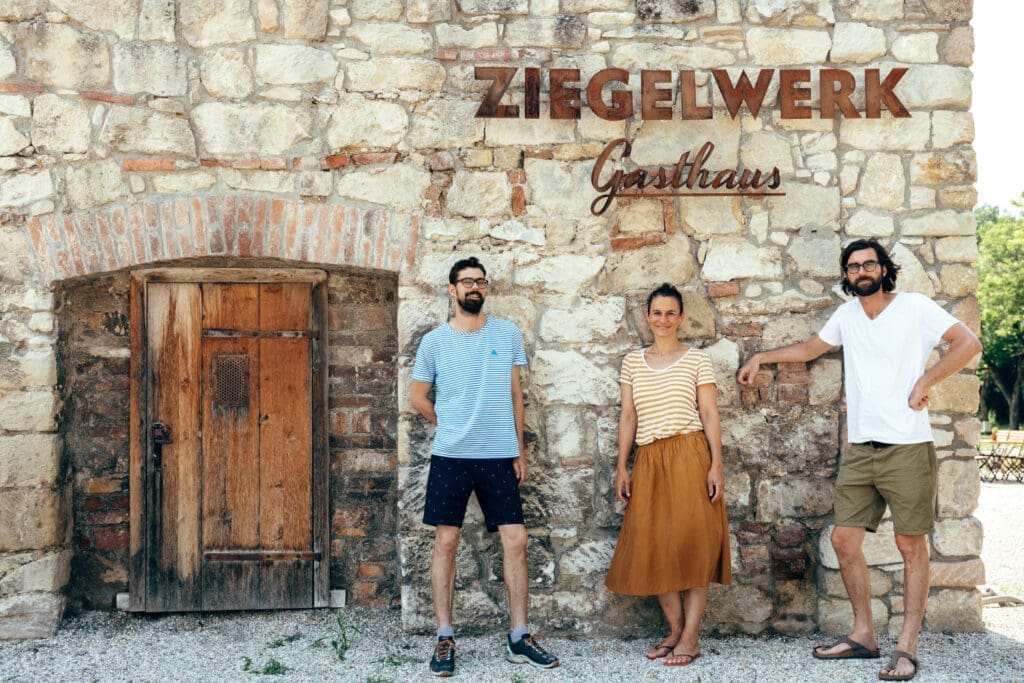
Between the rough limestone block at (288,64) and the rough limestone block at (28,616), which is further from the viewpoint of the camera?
the rough limestone block at (288,64)

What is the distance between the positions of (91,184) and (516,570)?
2804 mm

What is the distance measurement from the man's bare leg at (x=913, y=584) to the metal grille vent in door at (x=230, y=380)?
3.33 metres

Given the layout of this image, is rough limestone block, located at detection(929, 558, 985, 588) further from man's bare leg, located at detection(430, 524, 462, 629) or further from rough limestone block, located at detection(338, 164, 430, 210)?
rough limestone block, located at detection(338, 164, 430, 210)

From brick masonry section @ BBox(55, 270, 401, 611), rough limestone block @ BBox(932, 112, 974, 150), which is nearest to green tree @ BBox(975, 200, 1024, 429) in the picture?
rough limestone block @ BBox(932, 112, 974, 150)

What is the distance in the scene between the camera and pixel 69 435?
4.64 metres

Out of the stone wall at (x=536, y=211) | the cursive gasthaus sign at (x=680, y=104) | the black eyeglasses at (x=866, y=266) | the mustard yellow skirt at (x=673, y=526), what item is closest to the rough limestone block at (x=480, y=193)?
the stone wall at (x=536, y=211)

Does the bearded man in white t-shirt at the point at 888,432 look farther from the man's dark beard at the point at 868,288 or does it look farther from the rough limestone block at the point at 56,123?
the rough limestone block at the point at 56,123

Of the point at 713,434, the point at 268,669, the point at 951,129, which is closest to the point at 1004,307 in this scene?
the point at 951,129

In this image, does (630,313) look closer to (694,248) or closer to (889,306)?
(694,248)

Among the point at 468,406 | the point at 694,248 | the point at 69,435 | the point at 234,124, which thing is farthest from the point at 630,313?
the point at 69,435

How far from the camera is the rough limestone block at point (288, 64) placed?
4402 millimetres

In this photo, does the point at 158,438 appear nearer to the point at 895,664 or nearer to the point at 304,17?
the point at 304,17

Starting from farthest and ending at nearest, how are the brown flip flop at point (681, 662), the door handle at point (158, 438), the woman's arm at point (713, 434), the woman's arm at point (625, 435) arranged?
the door handle at point (158, 438) → the woman's arm at point (625, 435) → the woman's arm at point (713, 434) → the brown flip flop at point (681, 662)

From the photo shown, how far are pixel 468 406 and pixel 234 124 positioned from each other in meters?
1.86
